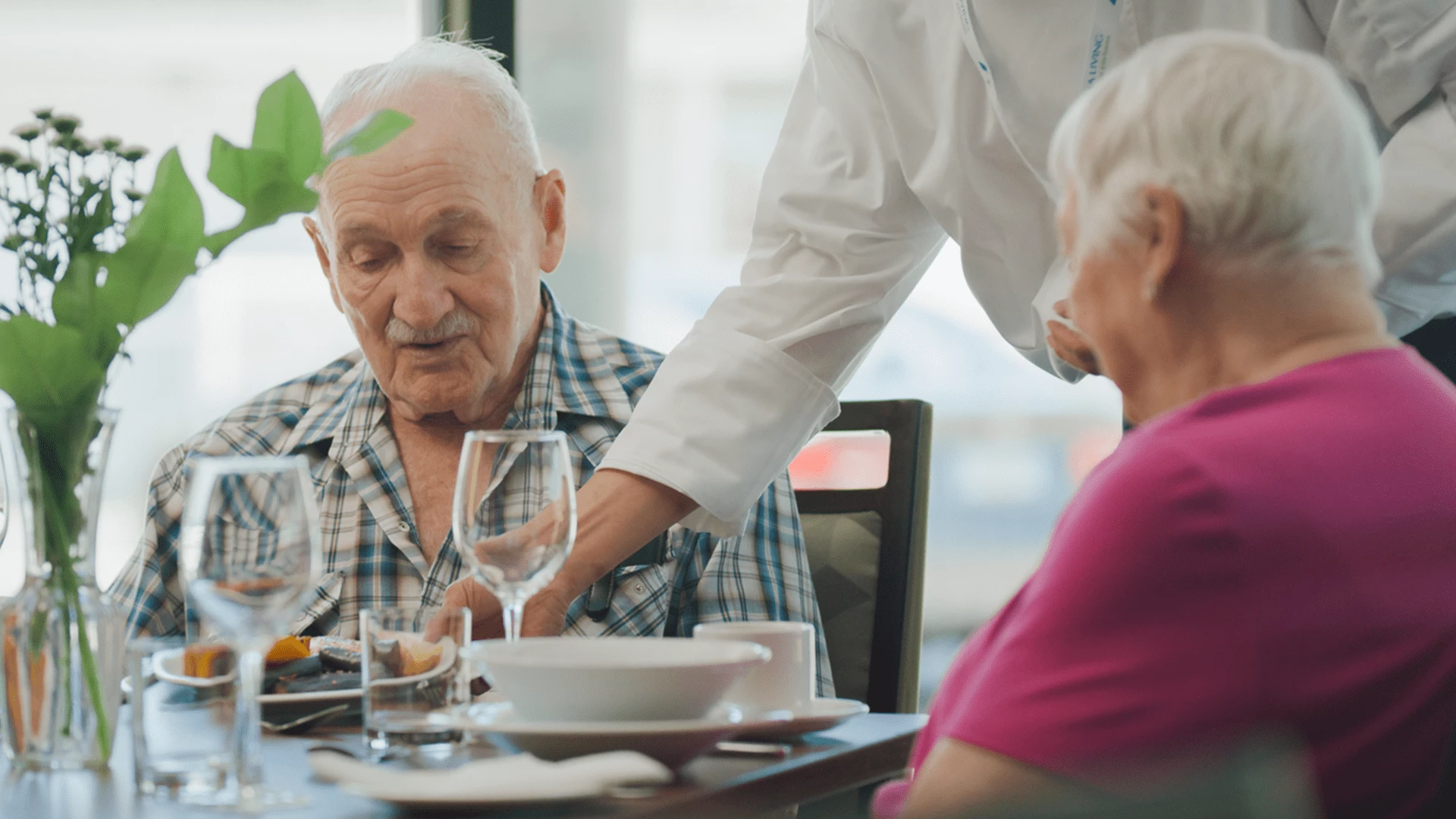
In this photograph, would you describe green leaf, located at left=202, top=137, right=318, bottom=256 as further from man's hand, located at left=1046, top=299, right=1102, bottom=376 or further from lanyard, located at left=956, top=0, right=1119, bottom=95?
lanyard, located at left=956, top=0, right=1119, bottom=95

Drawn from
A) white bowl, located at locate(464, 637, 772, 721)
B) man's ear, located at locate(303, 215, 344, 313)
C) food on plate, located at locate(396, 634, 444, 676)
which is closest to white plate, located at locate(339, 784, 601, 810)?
white bowl, located at locate(464, 637, 772, 721)

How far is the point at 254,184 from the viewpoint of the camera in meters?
1.14

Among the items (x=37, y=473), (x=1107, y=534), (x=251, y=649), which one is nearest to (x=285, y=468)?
(x=251, y=649)

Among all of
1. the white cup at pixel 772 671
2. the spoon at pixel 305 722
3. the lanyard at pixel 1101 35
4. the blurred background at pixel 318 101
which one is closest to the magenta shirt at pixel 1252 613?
the white cup at pixel 772 671

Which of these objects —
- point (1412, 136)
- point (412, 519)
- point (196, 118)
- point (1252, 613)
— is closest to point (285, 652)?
point (412, 519)

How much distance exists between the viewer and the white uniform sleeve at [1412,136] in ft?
4.67

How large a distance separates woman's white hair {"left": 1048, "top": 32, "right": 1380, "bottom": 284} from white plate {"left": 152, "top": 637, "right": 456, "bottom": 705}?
0.61m

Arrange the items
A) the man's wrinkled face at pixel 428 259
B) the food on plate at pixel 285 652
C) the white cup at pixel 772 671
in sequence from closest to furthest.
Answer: the white cup at pixel 772 671, the food on plate at pixel 285 652, the man's wrinkled face at pixel 428 259

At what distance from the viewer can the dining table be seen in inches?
36.6

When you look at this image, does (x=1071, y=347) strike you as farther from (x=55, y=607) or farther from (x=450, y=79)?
(x=450, y=79)

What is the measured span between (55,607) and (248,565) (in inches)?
9.7

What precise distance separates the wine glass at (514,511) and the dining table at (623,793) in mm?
195

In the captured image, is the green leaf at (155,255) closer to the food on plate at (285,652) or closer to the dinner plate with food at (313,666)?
the dinner plate with food at (313,666)

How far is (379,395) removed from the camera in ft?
7.29
